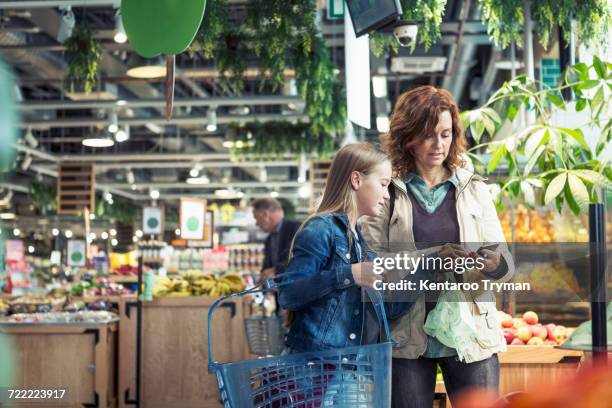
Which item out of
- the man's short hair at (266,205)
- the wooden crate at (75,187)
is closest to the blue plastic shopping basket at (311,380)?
the man's short hair at (266,205)

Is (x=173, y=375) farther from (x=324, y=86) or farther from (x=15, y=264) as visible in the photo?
(x=15, y=264)

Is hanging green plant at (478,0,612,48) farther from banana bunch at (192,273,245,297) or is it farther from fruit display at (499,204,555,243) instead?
banana bunch at (192,273,245,297)

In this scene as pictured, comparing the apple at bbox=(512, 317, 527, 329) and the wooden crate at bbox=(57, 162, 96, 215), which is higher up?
the wooden crate at bbox=(57, 162, 96, 215)


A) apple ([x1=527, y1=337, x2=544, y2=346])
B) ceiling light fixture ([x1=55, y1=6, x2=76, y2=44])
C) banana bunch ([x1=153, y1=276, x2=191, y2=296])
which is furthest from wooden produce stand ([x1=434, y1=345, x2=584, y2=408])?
ceiling light fixture ([x1=55, y1=6, x2=76, y2=44])

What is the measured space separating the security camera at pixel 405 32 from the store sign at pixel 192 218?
5326 millimetres

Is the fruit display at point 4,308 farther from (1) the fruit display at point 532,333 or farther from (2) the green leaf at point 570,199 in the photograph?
(2) the green leaf at point 570,199

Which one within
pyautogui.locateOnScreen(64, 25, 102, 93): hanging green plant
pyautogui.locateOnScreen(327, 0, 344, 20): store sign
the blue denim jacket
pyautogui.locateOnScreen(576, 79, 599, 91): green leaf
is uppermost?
pyautogui.locateOnScreen(64, 25, 102, 93): hanging green plant

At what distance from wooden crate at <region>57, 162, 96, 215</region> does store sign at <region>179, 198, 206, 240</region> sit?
20.2 feet

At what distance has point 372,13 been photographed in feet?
10.2

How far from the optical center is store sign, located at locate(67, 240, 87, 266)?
15570mm

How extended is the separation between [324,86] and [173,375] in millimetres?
2656

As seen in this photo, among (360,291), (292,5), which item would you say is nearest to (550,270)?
(360,291)

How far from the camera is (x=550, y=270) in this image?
2031 millimetres

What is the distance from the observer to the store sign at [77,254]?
1557 cm
